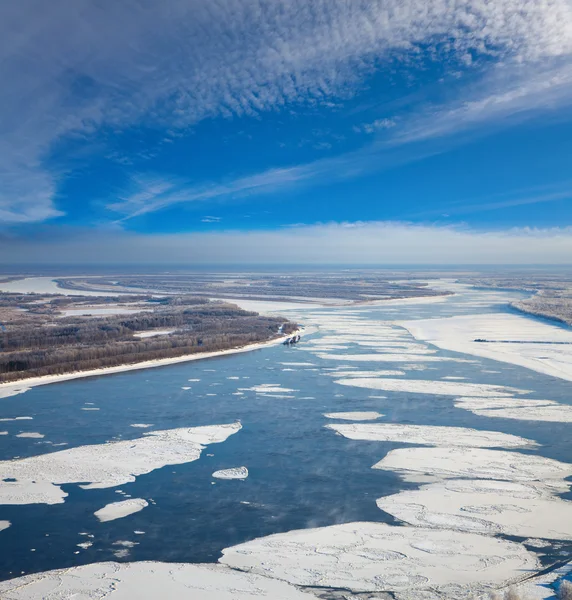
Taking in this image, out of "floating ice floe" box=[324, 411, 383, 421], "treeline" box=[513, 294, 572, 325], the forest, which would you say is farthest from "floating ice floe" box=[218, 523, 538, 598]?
"treeline" box=[513, 294, 572, 325]

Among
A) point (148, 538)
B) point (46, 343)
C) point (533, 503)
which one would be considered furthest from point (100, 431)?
point (46, 343)

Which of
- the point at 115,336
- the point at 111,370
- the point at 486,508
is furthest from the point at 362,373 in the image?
the point at 115,336

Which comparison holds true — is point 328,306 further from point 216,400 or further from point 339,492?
point 339,492

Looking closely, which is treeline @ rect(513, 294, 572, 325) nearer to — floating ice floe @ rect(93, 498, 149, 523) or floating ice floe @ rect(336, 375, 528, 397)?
floating ice floe @ rect(336, 375, 528, 397)

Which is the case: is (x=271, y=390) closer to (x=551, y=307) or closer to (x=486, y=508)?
(x=486, y=508)

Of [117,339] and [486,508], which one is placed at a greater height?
[117,339]
